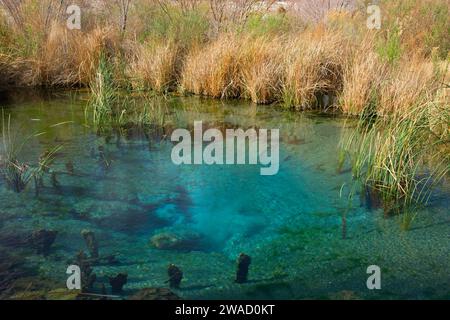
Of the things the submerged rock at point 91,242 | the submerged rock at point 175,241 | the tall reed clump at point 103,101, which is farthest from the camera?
the tall reed clump at point 103,101

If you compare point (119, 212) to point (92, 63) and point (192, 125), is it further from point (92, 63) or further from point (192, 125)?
point (92, 63)

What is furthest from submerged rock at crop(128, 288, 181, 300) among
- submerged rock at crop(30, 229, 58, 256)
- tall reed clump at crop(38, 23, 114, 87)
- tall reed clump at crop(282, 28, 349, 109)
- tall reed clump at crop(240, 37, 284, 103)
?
tall reed clump at crop(38, 23, 114, 87)

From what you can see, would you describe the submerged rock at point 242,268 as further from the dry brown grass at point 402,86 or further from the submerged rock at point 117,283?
the dry brown grass at point 402,86

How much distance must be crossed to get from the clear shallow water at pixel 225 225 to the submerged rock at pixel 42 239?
8cm

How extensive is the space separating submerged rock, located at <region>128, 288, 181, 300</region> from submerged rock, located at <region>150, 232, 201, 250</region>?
0.50 m

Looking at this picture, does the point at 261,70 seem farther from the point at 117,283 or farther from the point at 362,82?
the point at 117,283

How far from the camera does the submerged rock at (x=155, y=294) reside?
2703mm

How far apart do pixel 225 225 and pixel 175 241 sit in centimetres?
44

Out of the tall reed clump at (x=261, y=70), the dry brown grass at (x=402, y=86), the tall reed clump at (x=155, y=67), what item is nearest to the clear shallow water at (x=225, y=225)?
the dry brown grass at (x=402, y=86)

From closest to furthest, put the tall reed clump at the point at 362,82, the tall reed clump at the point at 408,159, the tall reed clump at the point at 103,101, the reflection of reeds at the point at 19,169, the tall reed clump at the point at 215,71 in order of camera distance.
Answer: the tall reed clump at the point at 408,159
the reflection of reeds at the point at 19,169
the tall reed clump at the point at 103,101
the tall reed clump at the point at 362,82
the tall reed clump at the point at 215,71

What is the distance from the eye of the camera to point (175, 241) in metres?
3.34

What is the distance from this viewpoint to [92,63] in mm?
7180

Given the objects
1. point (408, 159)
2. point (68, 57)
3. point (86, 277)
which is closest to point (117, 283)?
point (86, 277)
